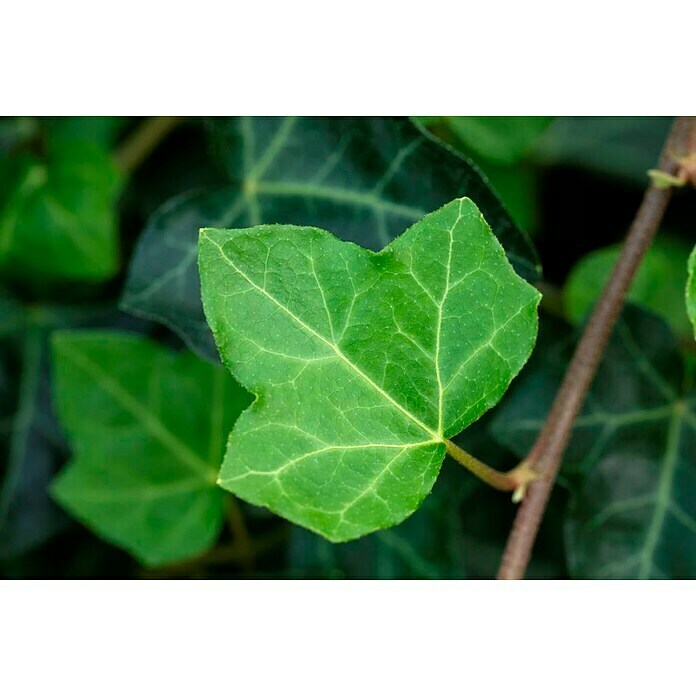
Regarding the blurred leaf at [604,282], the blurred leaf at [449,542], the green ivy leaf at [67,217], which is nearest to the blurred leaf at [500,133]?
the blurred leaf at [604,282]

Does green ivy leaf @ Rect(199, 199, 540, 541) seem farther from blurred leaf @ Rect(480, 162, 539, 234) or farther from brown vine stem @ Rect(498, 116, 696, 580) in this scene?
blurred leaf @ Rect(480, 162, 539, 234)

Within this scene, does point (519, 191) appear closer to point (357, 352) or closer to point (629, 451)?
point (629, 451)

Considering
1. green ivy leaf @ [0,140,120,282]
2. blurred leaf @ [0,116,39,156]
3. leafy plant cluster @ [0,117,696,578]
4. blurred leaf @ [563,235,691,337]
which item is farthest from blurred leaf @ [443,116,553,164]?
blurred leaf @ [0,116,39,156]

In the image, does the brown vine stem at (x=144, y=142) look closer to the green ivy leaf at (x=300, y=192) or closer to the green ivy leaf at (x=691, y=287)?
the green ivy leaf at (x=300, y=192)

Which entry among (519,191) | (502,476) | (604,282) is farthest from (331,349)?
(519,191)

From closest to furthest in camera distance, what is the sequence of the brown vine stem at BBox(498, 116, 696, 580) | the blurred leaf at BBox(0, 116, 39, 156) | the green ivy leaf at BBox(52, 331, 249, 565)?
the brown vine stem at BBox(498, 116, 696, 580) → the green ivy leaf at BBox(52, 331, 249, 565) → the blurred leaf at BBox(0, 116, 39, 156)
